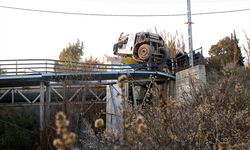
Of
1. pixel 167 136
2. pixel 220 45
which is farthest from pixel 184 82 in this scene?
pixel 167 136

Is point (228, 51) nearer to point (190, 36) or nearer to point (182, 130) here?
point (190, 36)

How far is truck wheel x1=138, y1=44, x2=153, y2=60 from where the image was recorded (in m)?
25.7

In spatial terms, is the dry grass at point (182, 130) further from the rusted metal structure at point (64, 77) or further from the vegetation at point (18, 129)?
the vegetation at point (18, 129)

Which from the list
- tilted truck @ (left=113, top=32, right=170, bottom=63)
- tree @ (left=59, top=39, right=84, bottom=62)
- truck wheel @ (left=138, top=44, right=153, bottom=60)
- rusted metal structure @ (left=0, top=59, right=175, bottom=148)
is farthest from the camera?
tree @ (left=59, top=39, right=84, bottom=62)

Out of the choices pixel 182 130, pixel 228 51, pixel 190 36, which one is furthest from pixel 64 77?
pixel 182 130

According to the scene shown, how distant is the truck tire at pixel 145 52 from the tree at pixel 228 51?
14.8 feet

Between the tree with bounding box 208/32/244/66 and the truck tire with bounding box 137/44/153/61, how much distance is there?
4514 mm

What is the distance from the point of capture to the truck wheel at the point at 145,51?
25677mm

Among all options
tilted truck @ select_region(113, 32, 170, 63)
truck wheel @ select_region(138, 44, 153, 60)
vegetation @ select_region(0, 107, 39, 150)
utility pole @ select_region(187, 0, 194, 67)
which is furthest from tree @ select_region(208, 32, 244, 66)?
vegetation @ select_region(0, 107, 39, 150)

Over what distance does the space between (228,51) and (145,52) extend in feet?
25.0

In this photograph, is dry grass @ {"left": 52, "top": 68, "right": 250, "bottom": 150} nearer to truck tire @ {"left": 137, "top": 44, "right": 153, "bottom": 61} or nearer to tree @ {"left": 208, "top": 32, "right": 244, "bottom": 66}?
tree @ {"left": 208, "top": 32, "right": 244, "bottom": 66}

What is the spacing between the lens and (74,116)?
18.0 m

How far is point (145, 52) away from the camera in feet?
84.8

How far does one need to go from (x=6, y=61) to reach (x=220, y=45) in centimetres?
1794
